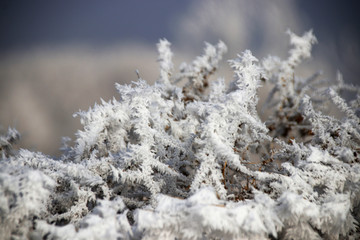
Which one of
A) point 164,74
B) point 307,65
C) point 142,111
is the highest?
point 307,65

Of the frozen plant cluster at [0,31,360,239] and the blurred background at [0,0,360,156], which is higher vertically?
the blurred background at [0,0,360,156]

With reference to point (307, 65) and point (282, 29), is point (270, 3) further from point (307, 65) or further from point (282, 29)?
point (307, 65)

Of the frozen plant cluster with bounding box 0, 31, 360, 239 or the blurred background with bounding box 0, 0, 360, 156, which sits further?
the blurred background with bounding box 0, 0, 360, 156

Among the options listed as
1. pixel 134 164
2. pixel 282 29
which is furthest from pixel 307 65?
pixel 134 164

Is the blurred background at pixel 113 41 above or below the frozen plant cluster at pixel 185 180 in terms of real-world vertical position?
above

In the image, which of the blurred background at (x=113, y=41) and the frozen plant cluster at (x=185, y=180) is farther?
the blurred background at (x=113, y=41)
